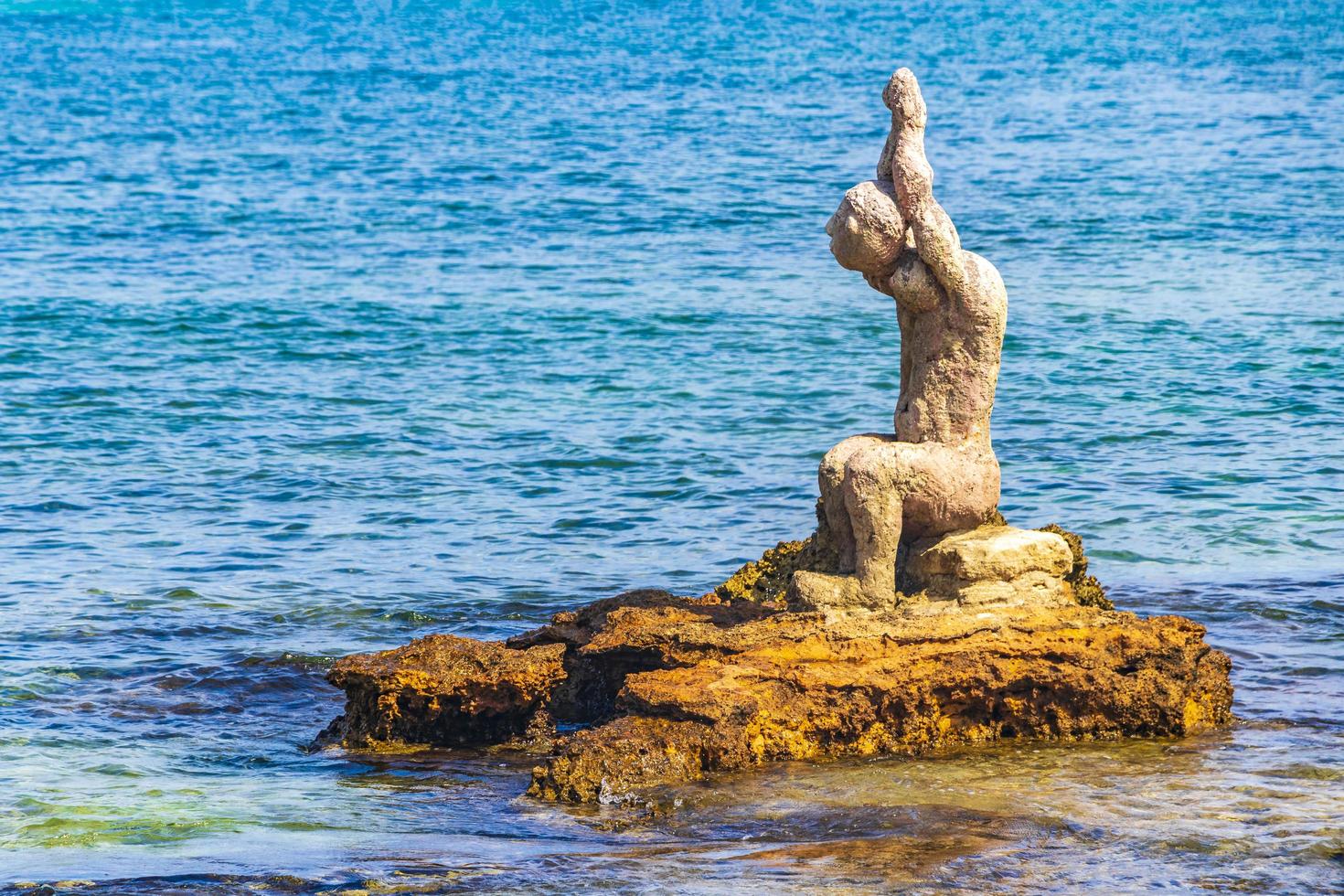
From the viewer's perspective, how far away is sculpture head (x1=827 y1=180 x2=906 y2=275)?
7.90 meters

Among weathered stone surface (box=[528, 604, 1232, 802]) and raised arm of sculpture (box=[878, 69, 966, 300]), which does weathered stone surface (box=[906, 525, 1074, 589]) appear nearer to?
weathered stone surface (box=[528, 604, 1232, 802])

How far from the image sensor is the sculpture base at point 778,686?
7426 millimetres

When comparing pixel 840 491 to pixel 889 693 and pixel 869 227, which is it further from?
pixel 869 227

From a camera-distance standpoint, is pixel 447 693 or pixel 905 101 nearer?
pixel 905 101

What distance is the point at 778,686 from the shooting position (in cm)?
757

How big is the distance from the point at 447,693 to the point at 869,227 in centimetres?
286

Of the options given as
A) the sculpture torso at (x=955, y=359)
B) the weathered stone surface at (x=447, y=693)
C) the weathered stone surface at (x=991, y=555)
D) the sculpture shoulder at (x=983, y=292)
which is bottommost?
the weathered stone surface at (x=447, y=693)

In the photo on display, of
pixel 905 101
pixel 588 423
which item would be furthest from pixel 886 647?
pixel 588 423

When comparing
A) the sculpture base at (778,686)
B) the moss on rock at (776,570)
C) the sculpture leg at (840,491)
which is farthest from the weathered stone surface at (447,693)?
the sculpture leg at (840,491)

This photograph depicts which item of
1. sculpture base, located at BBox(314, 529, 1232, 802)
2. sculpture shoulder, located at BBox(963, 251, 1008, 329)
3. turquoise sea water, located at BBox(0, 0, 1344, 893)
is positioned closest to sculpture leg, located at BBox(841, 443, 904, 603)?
sculpture base, located at BBox(314, 529, 1232, 802)

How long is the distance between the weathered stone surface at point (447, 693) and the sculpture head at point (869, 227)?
2328 millimetres

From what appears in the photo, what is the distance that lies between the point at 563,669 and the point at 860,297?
46.1ft

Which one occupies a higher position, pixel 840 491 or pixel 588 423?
pixel 588 423

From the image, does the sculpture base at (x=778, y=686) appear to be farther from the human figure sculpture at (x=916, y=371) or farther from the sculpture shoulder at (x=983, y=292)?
the sculpture shoulder at (x=983, y=292)
